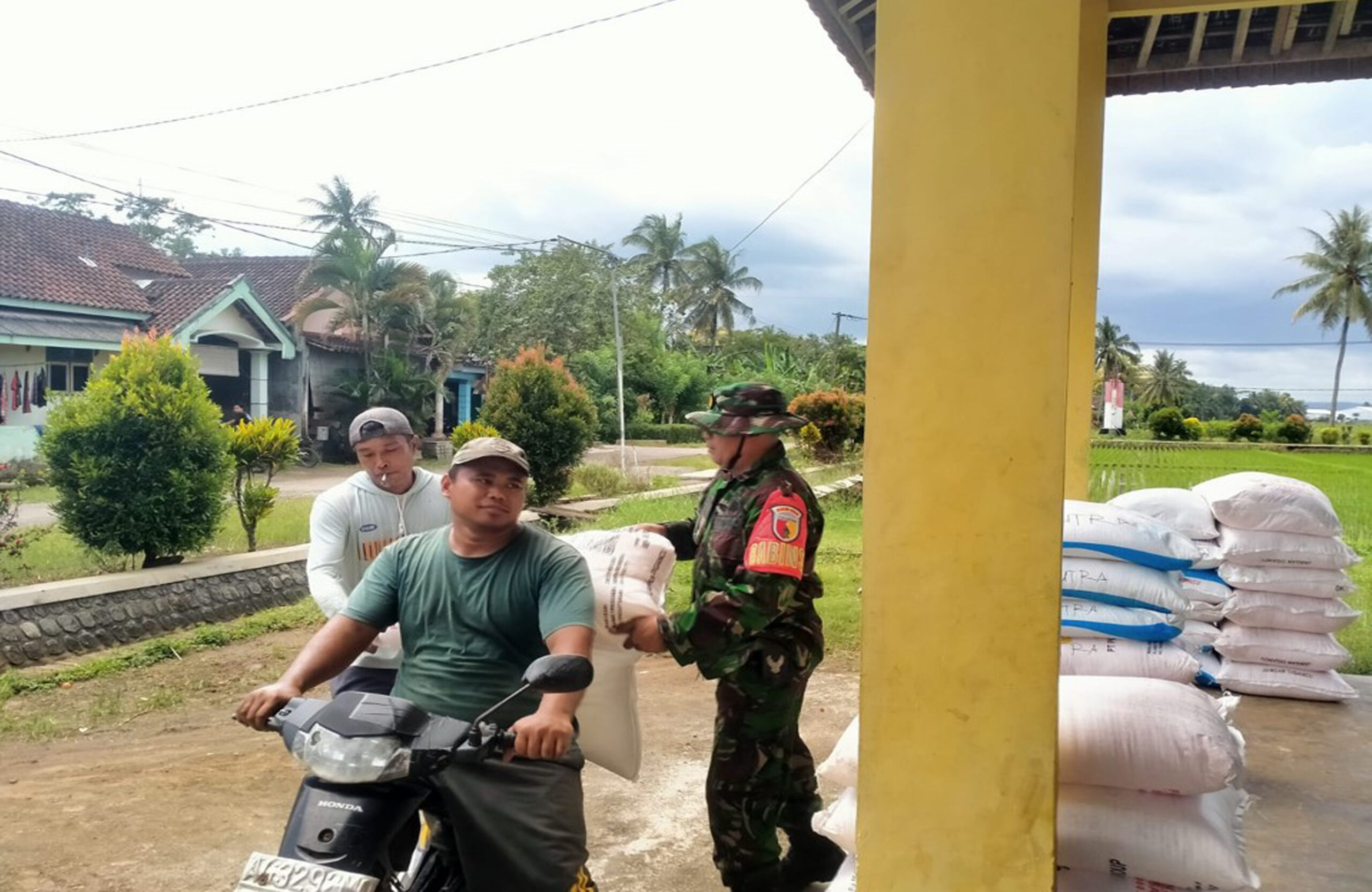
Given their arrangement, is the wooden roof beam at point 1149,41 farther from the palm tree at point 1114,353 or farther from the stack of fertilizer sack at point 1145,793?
the palm tree at point 1114,353

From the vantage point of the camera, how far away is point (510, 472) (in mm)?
2303

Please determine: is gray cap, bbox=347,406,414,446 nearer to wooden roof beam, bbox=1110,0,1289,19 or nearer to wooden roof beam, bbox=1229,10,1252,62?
wooden roof beam, bbox=1110,0,1289,19

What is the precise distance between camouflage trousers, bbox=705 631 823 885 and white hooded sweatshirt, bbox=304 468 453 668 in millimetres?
1125

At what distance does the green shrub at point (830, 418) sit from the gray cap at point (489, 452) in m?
13.5

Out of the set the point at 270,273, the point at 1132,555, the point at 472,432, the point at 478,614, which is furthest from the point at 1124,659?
the point at 270,273

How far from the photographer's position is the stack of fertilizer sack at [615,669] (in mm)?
2803

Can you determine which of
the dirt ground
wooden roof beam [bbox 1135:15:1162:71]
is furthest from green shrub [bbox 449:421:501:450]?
wooden roof beam [bbox 1135:15:1162:71]

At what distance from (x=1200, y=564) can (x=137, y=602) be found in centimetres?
668

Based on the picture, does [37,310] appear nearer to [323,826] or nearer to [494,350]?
[494,350]

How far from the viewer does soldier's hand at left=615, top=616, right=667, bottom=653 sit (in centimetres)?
263

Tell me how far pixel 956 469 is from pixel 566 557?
0.89 meters

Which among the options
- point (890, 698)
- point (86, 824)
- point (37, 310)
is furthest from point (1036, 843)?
point (37, 310)

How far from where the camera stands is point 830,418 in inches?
633

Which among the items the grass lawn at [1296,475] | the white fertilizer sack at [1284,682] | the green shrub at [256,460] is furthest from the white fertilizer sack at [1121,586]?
the green shrub at [256,460]
